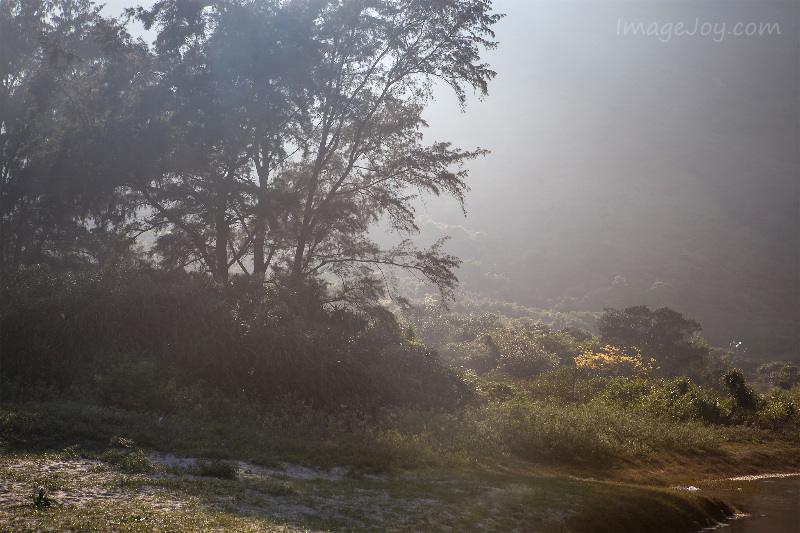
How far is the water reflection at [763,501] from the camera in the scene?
762cm

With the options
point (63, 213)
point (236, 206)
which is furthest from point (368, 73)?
point (63, 213)

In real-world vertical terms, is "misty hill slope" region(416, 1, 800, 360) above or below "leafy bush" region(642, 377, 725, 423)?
above

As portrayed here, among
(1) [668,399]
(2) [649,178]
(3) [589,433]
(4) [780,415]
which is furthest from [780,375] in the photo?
(2) [649,178]

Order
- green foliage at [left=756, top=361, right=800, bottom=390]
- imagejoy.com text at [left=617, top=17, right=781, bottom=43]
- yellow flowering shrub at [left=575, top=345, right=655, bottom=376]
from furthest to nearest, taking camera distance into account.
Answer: imagejoy.com text at [left=617, top=17, right=781, bottom=43] → green foliage at [left=756, top=361, right=800, bottom=390] → yellow flowering shrub at [left=575, top=345, right=655, bottom=376]

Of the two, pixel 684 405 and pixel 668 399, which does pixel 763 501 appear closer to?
pixel 684 405

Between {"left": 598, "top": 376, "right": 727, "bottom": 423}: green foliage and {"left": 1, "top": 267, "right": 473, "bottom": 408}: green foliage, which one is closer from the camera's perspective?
{"left": 1, "top": 267, "right": 473, "bottom": 408}: green foliage

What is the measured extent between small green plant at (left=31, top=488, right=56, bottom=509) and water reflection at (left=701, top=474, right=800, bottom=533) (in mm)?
7989

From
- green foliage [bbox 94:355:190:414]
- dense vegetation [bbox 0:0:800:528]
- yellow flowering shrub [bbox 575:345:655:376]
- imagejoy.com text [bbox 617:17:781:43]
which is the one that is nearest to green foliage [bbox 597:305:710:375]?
yellow flowering shrub [bbox 575:345:655:376]

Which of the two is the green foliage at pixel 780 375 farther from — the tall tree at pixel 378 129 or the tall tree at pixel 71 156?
the tall tree at pixel 71 156

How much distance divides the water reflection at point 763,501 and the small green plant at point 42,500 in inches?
315

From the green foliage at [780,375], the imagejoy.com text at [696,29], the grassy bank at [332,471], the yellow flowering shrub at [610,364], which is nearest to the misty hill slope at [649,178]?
the imagejoy.com text at [696,29]

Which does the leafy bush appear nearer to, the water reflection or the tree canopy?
the water reflection

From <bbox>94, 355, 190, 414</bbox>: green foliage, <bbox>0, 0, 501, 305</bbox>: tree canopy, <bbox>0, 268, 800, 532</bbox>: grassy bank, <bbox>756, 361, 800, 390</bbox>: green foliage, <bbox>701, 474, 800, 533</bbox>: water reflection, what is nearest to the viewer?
<bbox>0, 268, 800, 532</bbox>: grassy bank

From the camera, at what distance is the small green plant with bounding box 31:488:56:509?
461 centimetres
